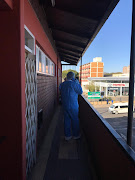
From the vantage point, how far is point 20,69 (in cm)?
150

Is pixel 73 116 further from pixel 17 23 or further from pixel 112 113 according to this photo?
pixel 112 113

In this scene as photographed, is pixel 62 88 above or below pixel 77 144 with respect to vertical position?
above

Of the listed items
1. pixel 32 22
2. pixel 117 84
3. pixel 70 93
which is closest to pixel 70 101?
pixel 70 93

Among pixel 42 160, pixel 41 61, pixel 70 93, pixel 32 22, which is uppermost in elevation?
pixel 32 22

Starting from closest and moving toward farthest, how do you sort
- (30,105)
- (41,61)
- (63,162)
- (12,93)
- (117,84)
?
(12,93) < (30,105) < (63,162) < (41,61) < (117,84)

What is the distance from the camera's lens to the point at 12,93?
5.01ft

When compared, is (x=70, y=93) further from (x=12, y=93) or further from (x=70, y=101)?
(x=12, y=93)

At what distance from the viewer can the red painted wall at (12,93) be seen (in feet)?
4.83

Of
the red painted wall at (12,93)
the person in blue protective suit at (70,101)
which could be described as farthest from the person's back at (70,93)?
the red painted wall at (12,93)

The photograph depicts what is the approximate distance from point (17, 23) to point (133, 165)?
1669mm

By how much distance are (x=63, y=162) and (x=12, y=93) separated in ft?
5.53

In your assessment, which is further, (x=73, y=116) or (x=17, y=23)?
(x=73, y=116)

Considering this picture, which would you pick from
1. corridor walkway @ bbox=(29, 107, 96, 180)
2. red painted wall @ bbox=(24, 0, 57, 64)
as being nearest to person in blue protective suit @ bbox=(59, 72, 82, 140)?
corridor walkway @ bbox=(29, 107, 96, 180)

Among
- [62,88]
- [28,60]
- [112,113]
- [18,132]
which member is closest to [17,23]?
[28,60]
